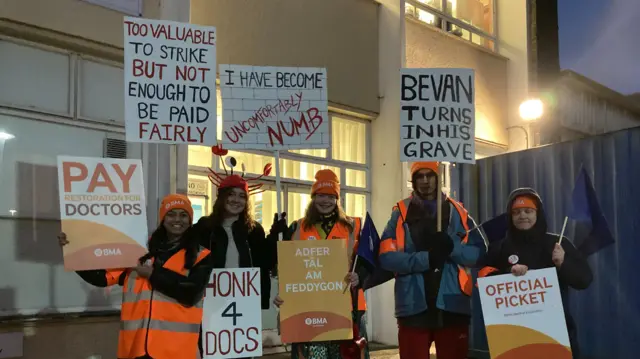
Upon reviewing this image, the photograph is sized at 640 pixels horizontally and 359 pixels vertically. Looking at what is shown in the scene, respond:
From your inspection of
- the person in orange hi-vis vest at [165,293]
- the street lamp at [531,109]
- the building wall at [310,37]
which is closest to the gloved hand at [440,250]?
the person in orange hi-vis vest at [165,293]

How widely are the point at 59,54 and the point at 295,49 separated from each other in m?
3.15

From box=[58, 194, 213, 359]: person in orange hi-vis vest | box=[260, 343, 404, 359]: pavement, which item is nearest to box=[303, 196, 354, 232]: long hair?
box=[58, 194, 213, 359]: person in orange hi-vis vest

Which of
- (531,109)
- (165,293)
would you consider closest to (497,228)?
(165,293)

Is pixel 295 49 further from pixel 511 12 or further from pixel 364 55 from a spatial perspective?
pixel 511 12

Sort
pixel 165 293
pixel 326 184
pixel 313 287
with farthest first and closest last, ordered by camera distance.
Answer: pixel 326 184, pixel 313 287, pixel 165 293

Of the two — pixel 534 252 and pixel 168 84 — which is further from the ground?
pixel 168 84

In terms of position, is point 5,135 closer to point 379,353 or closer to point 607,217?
point 379,353

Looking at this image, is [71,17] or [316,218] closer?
[316,218]

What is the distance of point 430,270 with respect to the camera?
13.7 ft

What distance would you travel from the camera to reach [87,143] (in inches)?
242

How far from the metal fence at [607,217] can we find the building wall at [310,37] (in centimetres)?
287

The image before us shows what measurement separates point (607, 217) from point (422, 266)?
334cm

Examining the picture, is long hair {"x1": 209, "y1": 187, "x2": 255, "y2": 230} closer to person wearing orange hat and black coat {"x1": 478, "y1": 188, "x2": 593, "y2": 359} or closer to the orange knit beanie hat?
the orange knit beanie hat

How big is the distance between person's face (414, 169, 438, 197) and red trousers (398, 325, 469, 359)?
0.93 meters
